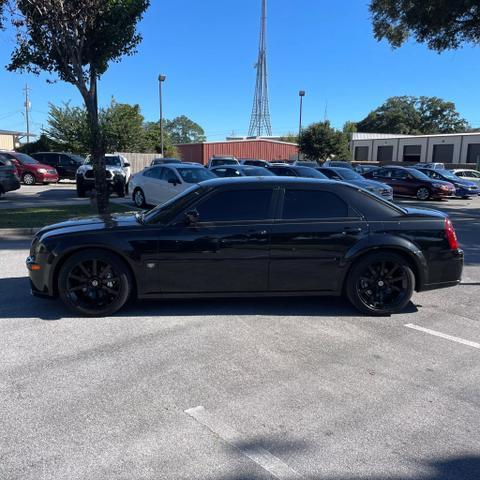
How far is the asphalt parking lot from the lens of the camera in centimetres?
274

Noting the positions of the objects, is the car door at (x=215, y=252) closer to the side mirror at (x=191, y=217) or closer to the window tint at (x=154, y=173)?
the side mirror at (x=191, y=217)

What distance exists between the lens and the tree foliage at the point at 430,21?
632 inches

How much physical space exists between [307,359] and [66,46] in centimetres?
1037

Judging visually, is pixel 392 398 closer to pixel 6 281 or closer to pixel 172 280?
pixel 172 280

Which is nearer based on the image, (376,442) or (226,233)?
(376,442)

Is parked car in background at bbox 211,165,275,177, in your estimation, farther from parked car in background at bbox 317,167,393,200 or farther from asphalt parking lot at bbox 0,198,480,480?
asphalt parking lot at bbox 0,198,480,480

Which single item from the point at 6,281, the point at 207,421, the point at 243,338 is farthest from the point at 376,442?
the point at 6,281

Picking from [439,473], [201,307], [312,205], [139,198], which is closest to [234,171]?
[139,198]

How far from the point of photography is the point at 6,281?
21.3ft

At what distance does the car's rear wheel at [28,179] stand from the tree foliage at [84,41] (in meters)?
12.3

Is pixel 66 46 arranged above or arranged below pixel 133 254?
above

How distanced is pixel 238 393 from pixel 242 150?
5302cm

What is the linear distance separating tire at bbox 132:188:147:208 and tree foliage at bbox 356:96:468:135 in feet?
273

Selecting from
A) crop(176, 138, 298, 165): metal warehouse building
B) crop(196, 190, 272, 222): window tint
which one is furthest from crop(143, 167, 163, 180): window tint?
crop(176, 138, 298, 165): metal warehouse building
